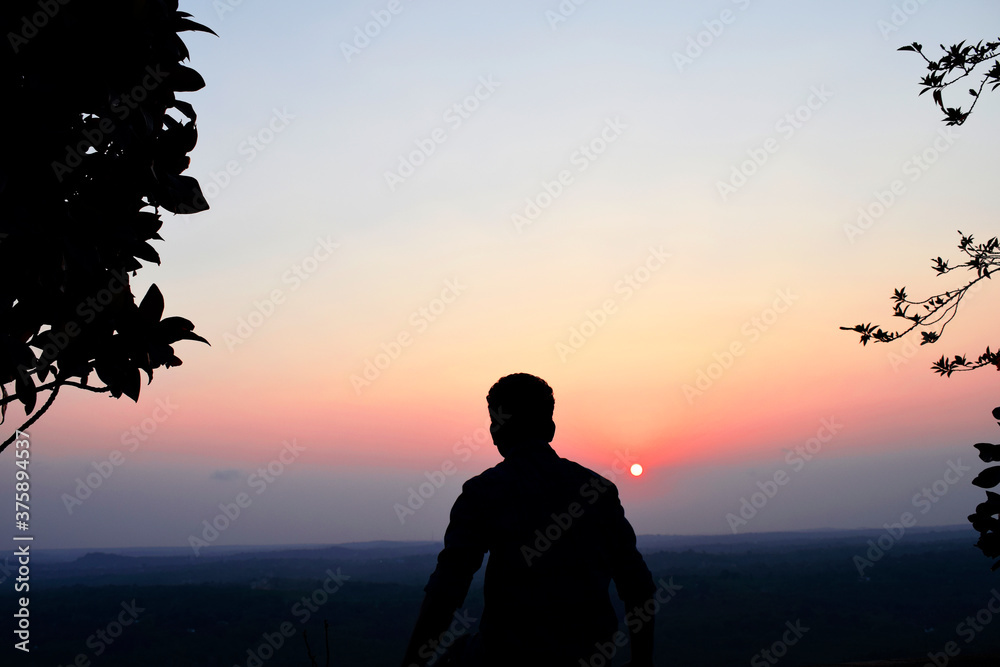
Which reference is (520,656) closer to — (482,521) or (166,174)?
(482,521)

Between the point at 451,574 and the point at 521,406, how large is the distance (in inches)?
31.9

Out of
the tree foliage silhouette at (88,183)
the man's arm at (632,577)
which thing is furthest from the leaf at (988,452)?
the tree foliage silhouette at (88,183)

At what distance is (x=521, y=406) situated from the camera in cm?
348

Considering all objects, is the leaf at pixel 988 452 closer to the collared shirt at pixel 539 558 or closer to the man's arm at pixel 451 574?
the collared shirt at pixel 539 558

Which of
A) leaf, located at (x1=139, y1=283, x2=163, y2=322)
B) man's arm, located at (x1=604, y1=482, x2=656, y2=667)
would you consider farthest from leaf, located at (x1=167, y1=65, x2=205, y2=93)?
man's arm, located at (x1=604, y1=482, x2=656, y2=667)

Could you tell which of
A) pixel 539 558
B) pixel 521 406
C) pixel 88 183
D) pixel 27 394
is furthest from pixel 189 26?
pixel 539 558

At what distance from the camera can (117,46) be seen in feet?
12.9

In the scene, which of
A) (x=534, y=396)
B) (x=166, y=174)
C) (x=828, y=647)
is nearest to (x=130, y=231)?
(x=166, y=174)

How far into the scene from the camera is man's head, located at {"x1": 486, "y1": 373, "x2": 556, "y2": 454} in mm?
3463

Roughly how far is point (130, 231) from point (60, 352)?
31.4 inches

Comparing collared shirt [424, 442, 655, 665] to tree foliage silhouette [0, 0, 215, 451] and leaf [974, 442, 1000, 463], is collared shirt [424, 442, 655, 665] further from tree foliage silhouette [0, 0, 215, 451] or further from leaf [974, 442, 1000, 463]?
leaf [974, 442, 1000, 463]

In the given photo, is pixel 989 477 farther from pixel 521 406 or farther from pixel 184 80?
pixel 184 80

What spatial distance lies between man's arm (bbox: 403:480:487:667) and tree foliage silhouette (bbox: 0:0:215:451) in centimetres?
209

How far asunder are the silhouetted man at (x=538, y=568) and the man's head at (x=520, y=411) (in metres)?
0.08
